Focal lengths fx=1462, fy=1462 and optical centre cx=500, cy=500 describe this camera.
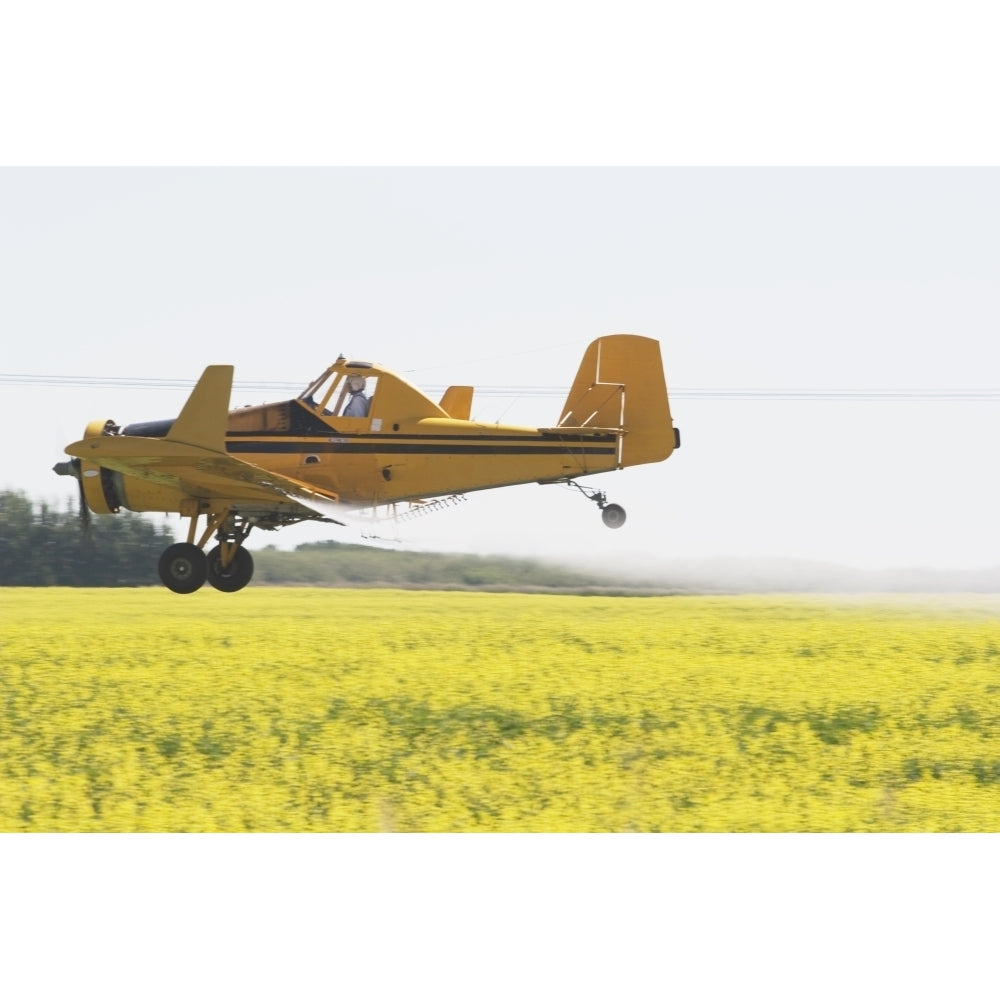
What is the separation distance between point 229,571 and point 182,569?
37.6 inches

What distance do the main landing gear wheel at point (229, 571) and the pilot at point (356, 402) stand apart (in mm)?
2563

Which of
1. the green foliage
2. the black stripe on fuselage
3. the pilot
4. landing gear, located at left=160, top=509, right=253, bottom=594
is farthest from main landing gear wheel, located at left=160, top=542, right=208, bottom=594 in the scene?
the green foliage

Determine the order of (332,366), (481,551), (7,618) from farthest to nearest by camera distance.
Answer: (481,551), (7,618), (332,366)

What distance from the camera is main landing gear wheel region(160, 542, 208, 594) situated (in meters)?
20.1

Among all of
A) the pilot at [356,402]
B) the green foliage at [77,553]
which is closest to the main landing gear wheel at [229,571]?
the pilot at [356,402]

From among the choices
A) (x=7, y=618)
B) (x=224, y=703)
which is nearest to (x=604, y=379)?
(x=224, y=703)

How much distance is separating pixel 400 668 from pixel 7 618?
8.18m

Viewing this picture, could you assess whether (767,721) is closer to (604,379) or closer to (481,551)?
(604,379)

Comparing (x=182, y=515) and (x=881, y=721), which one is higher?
→ (x=182, y=515)

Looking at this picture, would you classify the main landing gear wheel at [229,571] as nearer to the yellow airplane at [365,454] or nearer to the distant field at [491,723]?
the yellow airplane at [365,454]

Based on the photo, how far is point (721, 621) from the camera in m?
24.8

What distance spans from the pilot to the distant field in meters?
3.32

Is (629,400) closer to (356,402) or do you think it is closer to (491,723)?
(356,402)

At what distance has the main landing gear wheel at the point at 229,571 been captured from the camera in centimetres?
2091
